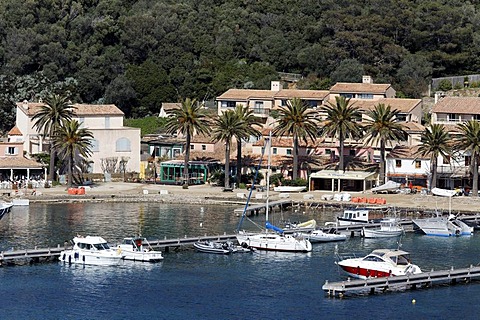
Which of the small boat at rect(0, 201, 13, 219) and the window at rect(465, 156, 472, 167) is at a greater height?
the window at rect(465, 156, 472, 167)

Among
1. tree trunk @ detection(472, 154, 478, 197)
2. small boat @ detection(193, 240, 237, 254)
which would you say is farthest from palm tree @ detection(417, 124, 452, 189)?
small boat @ detection(193, 240, 237, 254)

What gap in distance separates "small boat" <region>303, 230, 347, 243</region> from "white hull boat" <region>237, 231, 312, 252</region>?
254cm

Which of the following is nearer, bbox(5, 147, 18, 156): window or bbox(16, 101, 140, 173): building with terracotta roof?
bbox(5, 147, 18, 156): window

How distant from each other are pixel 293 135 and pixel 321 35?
49010 mm

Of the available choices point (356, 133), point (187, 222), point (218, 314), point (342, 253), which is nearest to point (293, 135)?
point (356, 133)

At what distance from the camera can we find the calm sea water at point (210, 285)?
209ft

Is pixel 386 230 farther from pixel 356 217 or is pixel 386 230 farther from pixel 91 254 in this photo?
pixel 91 254

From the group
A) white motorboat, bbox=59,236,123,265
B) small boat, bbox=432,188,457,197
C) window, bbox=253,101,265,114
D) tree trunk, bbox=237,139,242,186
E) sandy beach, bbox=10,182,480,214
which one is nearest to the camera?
white motorboat, bbox=59,236,123,265

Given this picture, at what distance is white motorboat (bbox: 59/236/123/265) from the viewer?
2968 inches

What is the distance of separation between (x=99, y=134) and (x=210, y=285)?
165 ft

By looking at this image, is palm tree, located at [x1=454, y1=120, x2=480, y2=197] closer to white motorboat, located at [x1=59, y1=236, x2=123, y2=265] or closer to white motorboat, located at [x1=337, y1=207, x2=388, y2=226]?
white motorboat, located at [x1=337, y1=207, x2=388, y2=226]

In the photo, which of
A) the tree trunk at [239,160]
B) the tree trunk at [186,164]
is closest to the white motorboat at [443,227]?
the tree trunk at [239,160]

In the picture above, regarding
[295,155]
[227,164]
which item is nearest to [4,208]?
[227,164]

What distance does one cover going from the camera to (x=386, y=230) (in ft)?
287
